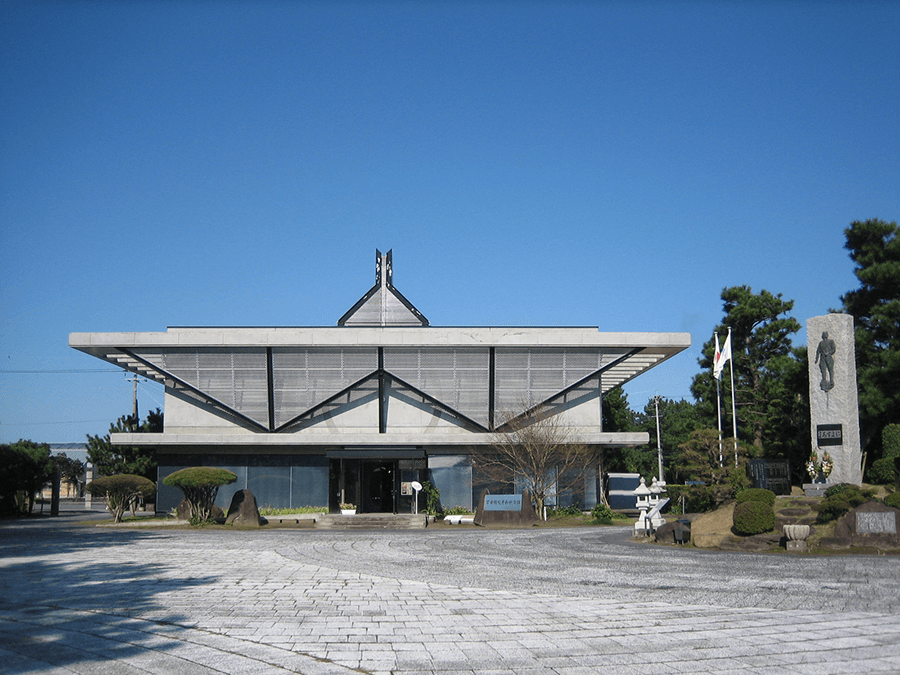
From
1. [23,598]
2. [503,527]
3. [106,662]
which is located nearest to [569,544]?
[503,527]

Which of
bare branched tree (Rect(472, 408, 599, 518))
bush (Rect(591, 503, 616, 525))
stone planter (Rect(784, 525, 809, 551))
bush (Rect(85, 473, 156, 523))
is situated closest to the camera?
stone planter (Rect(784, 525, 809, 551))

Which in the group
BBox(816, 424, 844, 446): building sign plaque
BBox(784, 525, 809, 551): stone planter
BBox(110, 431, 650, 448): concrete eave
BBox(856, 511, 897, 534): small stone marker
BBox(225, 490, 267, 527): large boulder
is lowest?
BBox(225, 490, 267, 527): large boulder

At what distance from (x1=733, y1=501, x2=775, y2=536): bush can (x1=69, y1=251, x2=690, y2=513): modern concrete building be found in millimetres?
19033

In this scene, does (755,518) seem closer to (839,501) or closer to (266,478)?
(839,501)

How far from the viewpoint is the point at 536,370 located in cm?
3891

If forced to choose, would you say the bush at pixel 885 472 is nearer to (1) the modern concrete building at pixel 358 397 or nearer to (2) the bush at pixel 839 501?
(2) the bush at pixel 839 501

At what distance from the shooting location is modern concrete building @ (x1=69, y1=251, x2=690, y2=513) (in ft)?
125

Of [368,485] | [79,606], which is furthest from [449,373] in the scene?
[79,606]

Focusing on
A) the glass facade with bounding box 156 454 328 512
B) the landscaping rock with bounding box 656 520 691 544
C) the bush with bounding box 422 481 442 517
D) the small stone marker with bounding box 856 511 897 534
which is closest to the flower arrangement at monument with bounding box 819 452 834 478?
the landscaping rock with bounding box 656 520 691 544

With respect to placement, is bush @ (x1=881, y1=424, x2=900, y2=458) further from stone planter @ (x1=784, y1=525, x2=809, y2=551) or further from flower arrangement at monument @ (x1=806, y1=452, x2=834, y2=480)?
Answer: stone planter @ (x1=784, y1=525, x2=809, y2=551)

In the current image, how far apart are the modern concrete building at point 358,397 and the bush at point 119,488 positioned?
11.5ft

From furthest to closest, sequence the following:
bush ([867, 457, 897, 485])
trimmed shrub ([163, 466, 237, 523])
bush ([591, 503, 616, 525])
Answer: bush ([591, 503, 616, 525]), trimmed shrub ([163, 466, 237, 523]), bush ([867, 457, 897, 485])

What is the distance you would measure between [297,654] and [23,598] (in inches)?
248

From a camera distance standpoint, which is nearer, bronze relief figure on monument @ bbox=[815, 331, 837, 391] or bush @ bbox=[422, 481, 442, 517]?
bronze relief figure on monument @ bbox=[815, 331, 837, 391]
